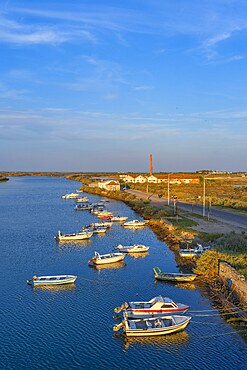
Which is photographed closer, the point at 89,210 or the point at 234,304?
the point at 234,304

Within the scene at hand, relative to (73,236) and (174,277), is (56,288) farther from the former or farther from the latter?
(73,236)

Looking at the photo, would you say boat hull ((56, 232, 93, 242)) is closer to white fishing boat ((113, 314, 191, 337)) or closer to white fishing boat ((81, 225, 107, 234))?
white fishing boat ((81, 225, 107, 234))

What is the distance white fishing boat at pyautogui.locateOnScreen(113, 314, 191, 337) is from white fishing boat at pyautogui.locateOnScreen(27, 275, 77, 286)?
8.29 m

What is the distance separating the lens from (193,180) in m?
161

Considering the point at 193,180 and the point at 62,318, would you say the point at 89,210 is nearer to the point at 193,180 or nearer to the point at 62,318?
the point at 62,318

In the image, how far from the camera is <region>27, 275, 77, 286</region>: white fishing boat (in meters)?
28.4

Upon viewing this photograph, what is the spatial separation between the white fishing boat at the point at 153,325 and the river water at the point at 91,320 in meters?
0.34

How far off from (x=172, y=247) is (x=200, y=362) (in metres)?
22.8

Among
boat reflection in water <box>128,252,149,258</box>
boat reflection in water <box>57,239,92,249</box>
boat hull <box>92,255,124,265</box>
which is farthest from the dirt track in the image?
boat hull <box>92,255,124,265</box>

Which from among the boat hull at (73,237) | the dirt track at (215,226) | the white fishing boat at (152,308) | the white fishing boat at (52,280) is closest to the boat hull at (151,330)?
the white fishing boat at (152,308)

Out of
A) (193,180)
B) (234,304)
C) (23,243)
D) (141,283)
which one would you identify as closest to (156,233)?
(23,243)

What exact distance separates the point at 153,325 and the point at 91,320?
11.5 ft

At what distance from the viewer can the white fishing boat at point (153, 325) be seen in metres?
20.0

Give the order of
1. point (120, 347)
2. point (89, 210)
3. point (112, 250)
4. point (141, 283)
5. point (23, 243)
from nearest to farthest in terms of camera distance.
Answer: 1. point (120, 347)
2. point (141, 283)
3. point (112, 250)
4. point (23, 243)
5. point (89, 210)
